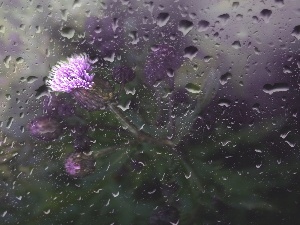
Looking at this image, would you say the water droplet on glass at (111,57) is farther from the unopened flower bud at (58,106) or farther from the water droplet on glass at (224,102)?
the water droplet on glass at (224,102)

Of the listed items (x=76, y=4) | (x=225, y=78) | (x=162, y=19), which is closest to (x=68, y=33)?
(x=76, y=4)

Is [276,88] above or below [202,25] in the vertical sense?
below

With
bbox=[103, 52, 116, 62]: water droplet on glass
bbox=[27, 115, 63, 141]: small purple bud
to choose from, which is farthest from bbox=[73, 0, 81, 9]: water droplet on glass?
bbox=[27, 115, 63, 141]: small purple bud

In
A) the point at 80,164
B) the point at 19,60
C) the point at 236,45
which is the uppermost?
the point at 19,60

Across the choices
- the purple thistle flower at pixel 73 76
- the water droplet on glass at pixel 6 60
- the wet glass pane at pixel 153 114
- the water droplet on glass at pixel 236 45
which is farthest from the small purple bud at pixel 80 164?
the water droplet on glass at pixel 236 45

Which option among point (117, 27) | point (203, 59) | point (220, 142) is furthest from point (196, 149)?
point (117, 27)

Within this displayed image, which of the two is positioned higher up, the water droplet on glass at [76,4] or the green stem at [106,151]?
the water droplet on glass at [76,4]

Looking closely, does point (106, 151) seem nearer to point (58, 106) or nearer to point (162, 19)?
point (58, 106)
